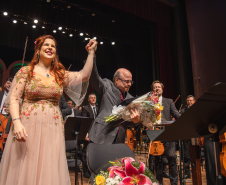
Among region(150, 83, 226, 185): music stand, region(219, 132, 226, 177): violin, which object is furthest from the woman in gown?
region(219, 132, 226, 177): violin

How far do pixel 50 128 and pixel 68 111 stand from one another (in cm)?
279

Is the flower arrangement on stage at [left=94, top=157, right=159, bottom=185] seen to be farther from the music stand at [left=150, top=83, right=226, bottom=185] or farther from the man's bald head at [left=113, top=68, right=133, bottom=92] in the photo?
the man's bald head at [left=113, top=68, right=133, bottom=92]

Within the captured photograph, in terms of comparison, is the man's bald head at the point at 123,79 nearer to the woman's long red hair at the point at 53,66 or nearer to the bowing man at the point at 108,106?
the bowing man at the point at 108,106

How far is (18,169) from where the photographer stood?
151cm

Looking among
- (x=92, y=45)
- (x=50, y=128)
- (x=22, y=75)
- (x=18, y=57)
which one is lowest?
(x=50, y=128)

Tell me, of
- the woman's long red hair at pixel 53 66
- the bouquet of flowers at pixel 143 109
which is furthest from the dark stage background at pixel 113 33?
the bouquet of flowers at pixel 143 109

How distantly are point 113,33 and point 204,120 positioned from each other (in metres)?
8.20

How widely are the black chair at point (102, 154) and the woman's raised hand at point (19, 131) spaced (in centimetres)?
49

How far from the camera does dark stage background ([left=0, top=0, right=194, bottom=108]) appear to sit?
7270 millimetres

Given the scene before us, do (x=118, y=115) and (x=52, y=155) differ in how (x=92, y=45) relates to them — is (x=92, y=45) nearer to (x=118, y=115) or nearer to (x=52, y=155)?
(x=118, y=115)

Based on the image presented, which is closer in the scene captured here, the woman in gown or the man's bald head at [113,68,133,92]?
the woman in gown

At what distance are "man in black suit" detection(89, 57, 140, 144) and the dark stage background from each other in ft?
18.6

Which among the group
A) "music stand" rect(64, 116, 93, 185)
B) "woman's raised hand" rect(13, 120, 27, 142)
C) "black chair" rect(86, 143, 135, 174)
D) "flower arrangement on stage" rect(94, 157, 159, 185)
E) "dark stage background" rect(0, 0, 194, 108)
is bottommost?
"flower arrangement on stage" rect(94, 157, 159, 185)

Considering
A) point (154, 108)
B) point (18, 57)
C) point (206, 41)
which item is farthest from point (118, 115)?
point (18, 57)
